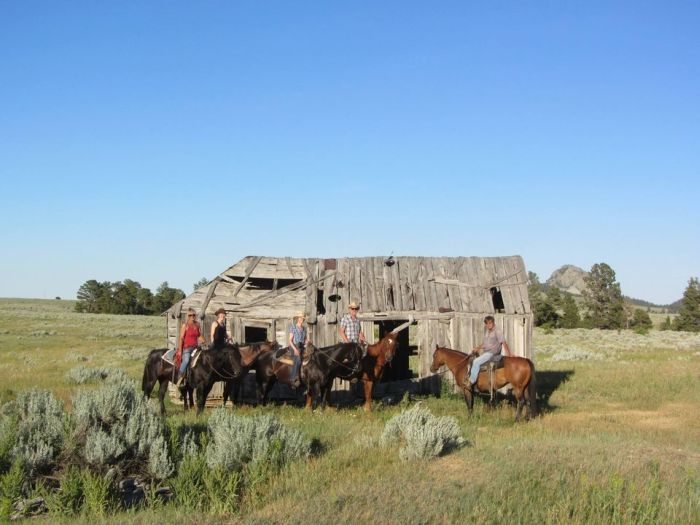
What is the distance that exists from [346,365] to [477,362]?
289cm

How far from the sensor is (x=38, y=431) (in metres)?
8.34

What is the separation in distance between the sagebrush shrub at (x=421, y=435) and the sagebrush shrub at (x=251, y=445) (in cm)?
138

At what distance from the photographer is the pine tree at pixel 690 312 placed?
188 ft

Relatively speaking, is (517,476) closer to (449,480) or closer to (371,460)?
(449,480)

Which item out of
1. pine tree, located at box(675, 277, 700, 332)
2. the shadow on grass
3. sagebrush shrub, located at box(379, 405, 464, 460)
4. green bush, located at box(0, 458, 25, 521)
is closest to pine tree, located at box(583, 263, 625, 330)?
pine tree, located at box(675, 277, 700, 332)

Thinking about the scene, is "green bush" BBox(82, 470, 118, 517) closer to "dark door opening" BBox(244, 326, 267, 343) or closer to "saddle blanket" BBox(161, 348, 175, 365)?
"saddle blanket" BBox(161, 348, 175, 365)

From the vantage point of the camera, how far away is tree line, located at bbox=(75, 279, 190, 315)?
7569 cm

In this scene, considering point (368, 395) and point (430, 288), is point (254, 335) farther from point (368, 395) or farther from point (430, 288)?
point (368, 395)

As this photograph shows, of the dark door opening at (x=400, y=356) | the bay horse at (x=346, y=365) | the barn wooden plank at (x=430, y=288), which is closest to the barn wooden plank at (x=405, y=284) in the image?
the barn wooden plank at (x=430, y=288)

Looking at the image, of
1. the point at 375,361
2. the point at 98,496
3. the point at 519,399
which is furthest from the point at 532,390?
the point at 98,496

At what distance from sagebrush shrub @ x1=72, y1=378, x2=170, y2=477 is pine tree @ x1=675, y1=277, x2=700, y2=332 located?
190ft

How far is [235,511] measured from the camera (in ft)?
22.6

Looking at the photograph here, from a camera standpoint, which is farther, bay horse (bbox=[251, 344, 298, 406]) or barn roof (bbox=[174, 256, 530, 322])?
barn roof (bbox=[174, 256, 530, 322])

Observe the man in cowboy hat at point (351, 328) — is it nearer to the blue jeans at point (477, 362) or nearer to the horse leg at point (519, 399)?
the blue jeans at point (477, 362)
